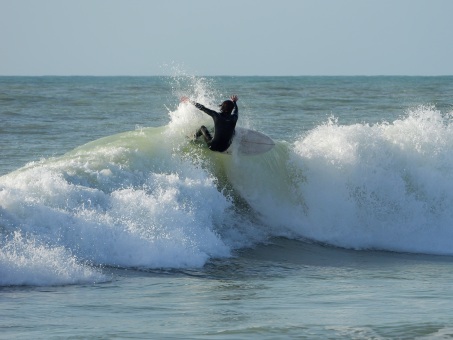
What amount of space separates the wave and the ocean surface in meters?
0.03

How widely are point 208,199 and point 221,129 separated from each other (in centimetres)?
145

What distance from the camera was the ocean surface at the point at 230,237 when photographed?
8789 millimetres

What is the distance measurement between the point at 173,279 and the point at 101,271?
2.82ft

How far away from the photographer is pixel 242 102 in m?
45.6

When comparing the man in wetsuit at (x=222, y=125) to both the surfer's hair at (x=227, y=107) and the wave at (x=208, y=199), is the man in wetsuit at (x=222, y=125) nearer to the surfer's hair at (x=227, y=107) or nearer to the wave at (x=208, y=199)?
the surfer's hair at (x=227, y=107)

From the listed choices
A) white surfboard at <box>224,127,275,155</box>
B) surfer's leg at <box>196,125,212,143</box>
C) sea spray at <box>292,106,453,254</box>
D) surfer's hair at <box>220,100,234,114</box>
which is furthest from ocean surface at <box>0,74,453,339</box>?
surfer's hair at <box>220,100,234,114</box>

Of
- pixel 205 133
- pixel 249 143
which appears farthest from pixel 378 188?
pixel 205 133

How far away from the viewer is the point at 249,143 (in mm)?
15727

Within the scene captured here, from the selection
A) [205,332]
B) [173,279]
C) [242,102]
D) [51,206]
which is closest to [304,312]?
[205,332]

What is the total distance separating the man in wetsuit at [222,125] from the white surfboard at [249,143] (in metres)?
0.21

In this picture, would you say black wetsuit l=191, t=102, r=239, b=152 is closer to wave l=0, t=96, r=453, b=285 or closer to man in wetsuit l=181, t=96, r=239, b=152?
man in wetsuit l=181, t=96, r=239, b=152

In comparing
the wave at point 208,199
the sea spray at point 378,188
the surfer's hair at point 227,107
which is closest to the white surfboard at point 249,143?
the wave at point 208,199

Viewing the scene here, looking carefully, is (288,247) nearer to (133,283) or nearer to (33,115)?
(133,283)

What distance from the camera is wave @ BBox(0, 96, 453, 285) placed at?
11.4 m
